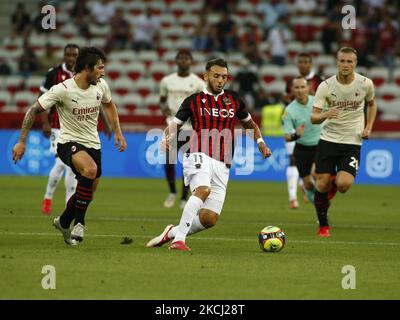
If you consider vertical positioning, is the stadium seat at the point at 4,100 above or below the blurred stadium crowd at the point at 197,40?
below

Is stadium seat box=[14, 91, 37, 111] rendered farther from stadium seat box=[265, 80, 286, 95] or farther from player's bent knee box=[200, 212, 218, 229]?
player's bent knee box=[200, 212, 218, 229]

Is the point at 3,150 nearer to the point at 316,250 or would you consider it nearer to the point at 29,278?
the point at 316,250

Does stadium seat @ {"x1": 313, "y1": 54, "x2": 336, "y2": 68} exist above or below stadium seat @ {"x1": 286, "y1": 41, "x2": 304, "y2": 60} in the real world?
below

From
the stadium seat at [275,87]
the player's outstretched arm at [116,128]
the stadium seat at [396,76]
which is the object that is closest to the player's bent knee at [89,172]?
the player's outstretched arm at [116,128]

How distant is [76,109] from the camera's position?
478 inches

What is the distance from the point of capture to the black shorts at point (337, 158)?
542 inches

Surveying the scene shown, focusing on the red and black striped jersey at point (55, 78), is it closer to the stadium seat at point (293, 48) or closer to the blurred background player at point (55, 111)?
the blurred background player at point (55, 111)

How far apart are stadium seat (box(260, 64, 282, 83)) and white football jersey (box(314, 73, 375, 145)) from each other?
627 inches

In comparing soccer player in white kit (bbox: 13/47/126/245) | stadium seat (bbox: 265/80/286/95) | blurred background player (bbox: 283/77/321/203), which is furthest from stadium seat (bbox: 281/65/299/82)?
soccer player in white kit (bbox: 13/47/126/245)

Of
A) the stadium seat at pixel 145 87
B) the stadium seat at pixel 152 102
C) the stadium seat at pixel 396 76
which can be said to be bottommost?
the stadium seat at pixel 152 102

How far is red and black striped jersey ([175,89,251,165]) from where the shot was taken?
11758 millimetres

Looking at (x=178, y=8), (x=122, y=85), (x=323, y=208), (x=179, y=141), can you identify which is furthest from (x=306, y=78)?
(x=178, y=8)

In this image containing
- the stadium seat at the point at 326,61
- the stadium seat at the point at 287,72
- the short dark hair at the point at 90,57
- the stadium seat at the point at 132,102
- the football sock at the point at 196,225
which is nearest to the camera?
the football sock at the point at 196,225
